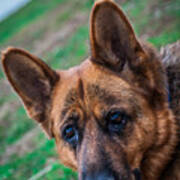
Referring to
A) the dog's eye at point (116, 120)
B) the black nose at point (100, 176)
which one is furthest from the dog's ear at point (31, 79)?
the black nose at point (100, 176)

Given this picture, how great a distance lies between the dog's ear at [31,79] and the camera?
14.0 ft

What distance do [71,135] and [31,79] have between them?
1.13 m

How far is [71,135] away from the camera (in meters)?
4.00

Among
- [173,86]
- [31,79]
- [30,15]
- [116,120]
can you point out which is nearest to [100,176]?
[116,120]

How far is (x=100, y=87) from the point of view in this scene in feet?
12.5

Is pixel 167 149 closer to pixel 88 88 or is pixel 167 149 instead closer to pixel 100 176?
pixel 100 176

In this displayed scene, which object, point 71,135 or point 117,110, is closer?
point 117,110

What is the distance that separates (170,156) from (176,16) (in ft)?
22.6

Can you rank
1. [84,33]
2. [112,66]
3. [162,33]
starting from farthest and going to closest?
1. [84,33]
2. [162,33]
3. [112,66]

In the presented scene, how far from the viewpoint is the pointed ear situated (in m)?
3.65

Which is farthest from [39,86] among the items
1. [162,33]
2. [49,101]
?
[162,33]

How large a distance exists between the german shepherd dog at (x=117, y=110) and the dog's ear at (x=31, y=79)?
11 cm

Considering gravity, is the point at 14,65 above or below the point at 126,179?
above

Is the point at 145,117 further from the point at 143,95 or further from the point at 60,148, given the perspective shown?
the point at 60,148
